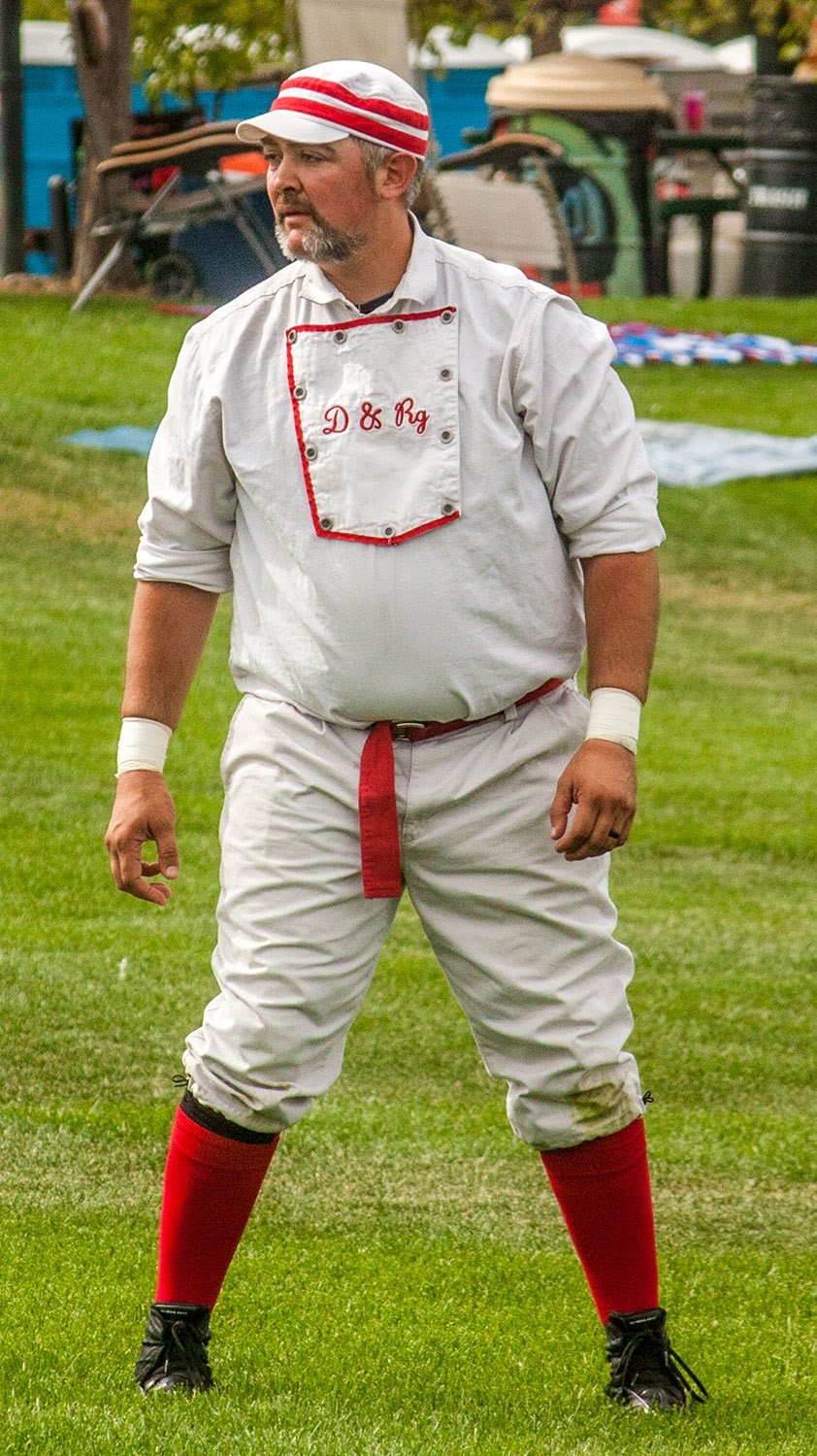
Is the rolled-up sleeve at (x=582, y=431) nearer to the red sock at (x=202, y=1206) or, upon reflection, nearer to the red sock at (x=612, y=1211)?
the red sock at (x=612, y=1211)

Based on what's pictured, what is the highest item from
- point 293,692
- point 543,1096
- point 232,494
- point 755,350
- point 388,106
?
point 388,106

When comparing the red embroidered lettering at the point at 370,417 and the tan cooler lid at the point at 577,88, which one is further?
the tan cooler lid at the point at 577,88

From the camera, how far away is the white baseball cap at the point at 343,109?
9.86ft

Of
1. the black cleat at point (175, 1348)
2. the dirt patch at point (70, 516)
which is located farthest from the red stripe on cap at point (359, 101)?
the dirt patch at point (70, 516)

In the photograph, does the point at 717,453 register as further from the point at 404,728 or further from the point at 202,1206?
the point at 202,1206

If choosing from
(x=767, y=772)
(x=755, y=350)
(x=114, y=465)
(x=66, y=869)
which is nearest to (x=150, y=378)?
(x=114, y=465)

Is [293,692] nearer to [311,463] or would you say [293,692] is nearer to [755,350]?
[311,463]

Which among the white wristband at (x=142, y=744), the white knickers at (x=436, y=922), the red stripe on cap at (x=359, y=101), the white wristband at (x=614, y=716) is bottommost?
the white knickers at (x=436, y=922)

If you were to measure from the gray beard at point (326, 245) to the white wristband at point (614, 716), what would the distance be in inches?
27.5

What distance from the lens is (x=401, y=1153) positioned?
453 cm

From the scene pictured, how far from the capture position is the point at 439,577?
3.04 meters

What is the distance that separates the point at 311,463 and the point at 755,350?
13.6 metres

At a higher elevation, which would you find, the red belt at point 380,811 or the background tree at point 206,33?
the red belt at point 380,811

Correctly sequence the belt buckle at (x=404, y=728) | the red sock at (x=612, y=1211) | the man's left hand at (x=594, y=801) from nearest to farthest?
1. the man's left hand at (x=594, y=801)
2. the belt buckle at (x=404, y=728)
3. the red sock at (x=612, y=1211)
